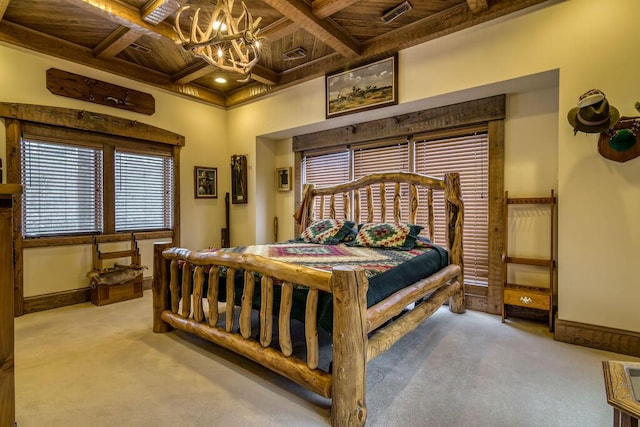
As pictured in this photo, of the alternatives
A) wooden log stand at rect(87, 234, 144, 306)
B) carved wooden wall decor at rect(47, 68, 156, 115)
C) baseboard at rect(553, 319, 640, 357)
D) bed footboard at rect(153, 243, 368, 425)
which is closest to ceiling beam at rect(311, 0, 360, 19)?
bed footboard at rect(153, 243, 368, 425)

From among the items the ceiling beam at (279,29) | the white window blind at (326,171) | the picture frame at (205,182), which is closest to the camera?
the ceiling beam at (279,29)

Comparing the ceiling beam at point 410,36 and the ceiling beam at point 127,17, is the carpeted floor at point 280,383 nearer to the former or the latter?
the ceiling beam at point 127,17

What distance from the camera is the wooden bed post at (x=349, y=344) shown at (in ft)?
5.20

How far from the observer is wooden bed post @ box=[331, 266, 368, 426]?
1585mm

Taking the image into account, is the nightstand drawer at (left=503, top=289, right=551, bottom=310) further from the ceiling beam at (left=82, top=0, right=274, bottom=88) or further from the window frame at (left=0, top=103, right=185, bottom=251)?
the window frame at (left=0, top=103, right=185, bottom=251)

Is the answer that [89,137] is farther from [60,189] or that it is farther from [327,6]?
[327,6]

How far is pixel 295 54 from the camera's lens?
3.98 meters

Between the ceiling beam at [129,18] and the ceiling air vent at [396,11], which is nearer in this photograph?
the ceiling beam at [129,18]

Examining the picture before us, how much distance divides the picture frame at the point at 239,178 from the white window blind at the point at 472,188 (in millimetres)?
3025

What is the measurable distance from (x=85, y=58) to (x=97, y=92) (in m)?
0.40

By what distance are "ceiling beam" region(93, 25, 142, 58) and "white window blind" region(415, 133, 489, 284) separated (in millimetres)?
3669

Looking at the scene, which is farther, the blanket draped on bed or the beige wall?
the beige wall

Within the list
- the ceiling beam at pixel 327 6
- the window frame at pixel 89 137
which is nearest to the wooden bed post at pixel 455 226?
the ceiling beam at pixel 327 6

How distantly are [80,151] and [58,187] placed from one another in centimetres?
51
